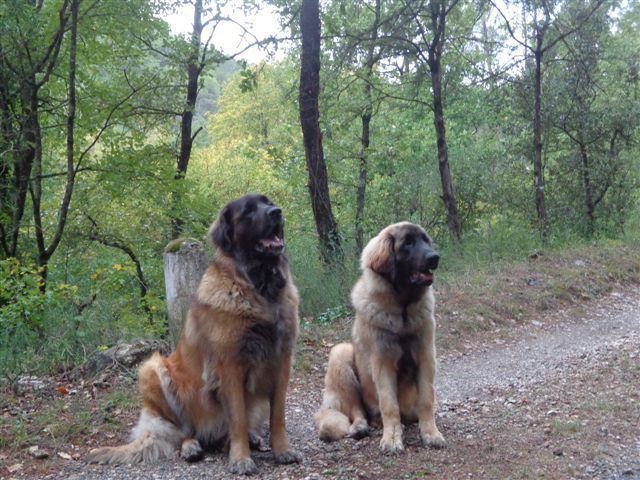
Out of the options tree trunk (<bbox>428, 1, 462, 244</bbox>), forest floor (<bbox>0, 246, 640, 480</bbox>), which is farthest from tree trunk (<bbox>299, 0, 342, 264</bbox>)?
tree trunk (<bbox>428, 1, 462, 244</bbox>)

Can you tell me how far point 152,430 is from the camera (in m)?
4.79

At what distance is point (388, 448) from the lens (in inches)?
181

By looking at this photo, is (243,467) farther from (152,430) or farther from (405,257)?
(405,257)

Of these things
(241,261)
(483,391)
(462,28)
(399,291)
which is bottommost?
(483,391)

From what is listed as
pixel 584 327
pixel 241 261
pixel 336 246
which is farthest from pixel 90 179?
pixel 584 327

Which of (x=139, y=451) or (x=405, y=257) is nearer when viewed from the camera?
(x=139, y=451)

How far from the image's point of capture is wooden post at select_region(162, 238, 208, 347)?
662 cm

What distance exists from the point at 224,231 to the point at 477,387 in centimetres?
354

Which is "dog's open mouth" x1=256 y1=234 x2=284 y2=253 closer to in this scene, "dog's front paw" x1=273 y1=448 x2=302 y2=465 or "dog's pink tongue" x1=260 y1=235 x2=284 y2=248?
"dog's pink tongue" x1=260 y1=235 x2=284 y2=248

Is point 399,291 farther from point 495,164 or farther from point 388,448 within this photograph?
point 495,164

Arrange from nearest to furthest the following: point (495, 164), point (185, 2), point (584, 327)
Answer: point (584, 327) → point (185, 2) → point (495, 164)

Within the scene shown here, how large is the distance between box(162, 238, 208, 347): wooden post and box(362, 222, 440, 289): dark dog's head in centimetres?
230

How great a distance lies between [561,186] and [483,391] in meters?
10.4

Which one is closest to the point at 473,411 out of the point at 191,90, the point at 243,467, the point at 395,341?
the point at 395,341
